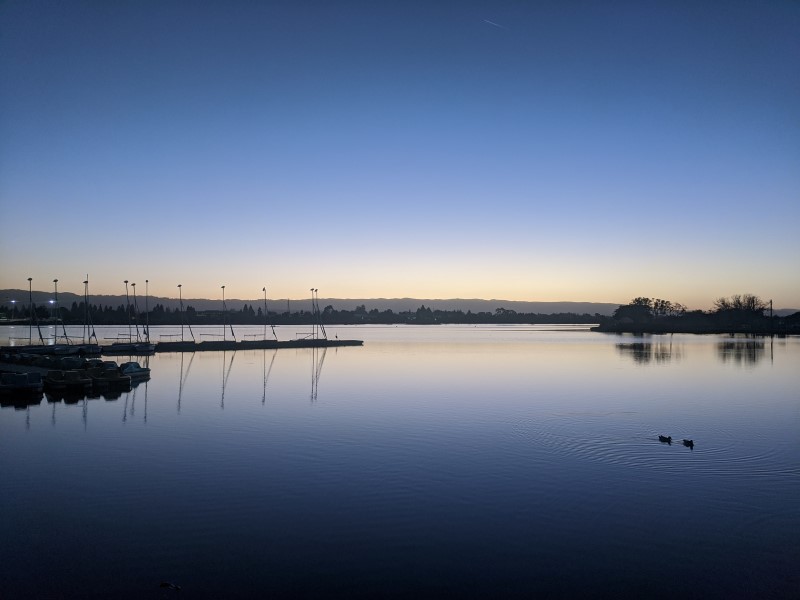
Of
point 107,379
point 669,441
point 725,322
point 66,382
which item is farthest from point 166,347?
point 725,322

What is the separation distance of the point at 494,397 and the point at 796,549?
68.4 feet

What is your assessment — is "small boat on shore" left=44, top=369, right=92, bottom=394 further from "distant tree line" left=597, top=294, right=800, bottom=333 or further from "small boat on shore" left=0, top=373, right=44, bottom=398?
"distant tree line" left=597, top=294, right=800, bottom=333

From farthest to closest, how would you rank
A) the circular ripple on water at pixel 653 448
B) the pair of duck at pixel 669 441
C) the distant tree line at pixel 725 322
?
the distant tree line at pixel 725 322 < the pair of duck at pixel 669 441 < the circular ripple on water at pixel 653 448

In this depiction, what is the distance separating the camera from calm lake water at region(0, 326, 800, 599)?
A: 9086 millimetres

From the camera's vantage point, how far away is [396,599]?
836 cm

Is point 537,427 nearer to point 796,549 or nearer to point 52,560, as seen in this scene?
point 796,549

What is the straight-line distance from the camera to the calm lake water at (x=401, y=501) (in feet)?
29.8

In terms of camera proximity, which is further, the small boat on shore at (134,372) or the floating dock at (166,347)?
the floating dock at (166,347)

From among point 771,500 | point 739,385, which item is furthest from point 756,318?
point 771,500

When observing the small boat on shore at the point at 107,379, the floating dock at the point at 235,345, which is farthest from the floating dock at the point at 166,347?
the small boat on shore at the point at 107,379

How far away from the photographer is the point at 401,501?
12852mm

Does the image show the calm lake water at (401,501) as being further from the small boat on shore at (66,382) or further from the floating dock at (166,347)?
the floating dock at (166,347)

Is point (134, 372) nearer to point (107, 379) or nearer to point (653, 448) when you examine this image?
point (107, 379)

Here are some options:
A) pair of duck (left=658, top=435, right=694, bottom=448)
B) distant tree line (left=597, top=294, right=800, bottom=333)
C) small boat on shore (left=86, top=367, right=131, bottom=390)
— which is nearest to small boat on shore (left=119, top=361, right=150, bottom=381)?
small boat on shore (left=86, top=367, right=131, bottom=390)
